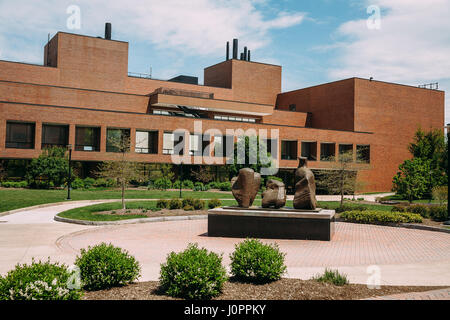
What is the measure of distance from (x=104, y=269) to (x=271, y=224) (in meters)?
8.82

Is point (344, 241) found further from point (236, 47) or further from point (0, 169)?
point (236, 47)

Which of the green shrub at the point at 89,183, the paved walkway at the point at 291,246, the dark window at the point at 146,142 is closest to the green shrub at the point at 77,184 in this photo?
the green shrub at the point at 89,183

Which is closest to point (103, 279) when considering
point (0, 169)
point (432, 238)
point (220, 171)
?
point (432, 238)

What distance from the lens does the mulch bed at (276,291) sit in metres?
6.83

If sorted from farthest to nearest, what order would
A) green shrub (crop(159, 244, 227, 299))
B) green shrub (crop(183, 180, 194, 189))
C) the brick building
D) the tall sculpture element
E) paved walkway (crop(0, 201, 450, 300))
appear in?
green shrub (crop(183, 180, 194, 189)) < the brick building < the tall sculpture element < paved walkway (crop(0, 201, 450, 300)) < green shrub (crop(159, 244, 227, 299))

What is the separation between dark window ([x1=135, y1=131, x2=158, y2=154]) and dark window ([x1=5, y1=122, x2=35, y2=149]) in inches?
462

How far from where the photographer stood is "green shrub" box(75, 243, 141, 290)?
7.07m

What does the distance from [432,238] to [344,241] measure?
3.85 m

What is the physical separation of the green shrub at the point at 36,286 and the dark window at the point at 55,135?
44.3 m

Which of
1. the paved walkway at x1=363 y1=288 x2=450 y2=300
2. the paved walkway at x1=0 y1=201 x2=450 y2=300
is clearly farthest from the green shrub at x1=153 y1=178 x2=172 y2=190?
the paved walkway at x1=363 y1=288 x2=450 y2=300

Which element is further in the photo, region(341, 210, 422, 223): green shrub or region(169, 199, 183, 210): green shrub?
region(169, 199, 183, 210): green shrub

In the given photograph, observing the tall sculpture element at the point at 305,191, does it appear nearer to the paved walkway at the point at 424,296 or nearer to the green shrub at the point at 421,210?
the paved walkway at the point at 424,296

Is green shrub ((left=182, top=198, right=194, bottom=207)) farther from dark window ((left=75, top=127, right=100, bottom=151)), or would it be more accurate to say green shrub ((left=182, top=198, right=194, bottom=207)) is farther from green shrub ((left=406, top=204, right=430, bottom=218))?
dark window ((left=75, top=127, right=100, bottom=151))

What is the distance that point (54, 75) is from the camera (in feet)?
174
